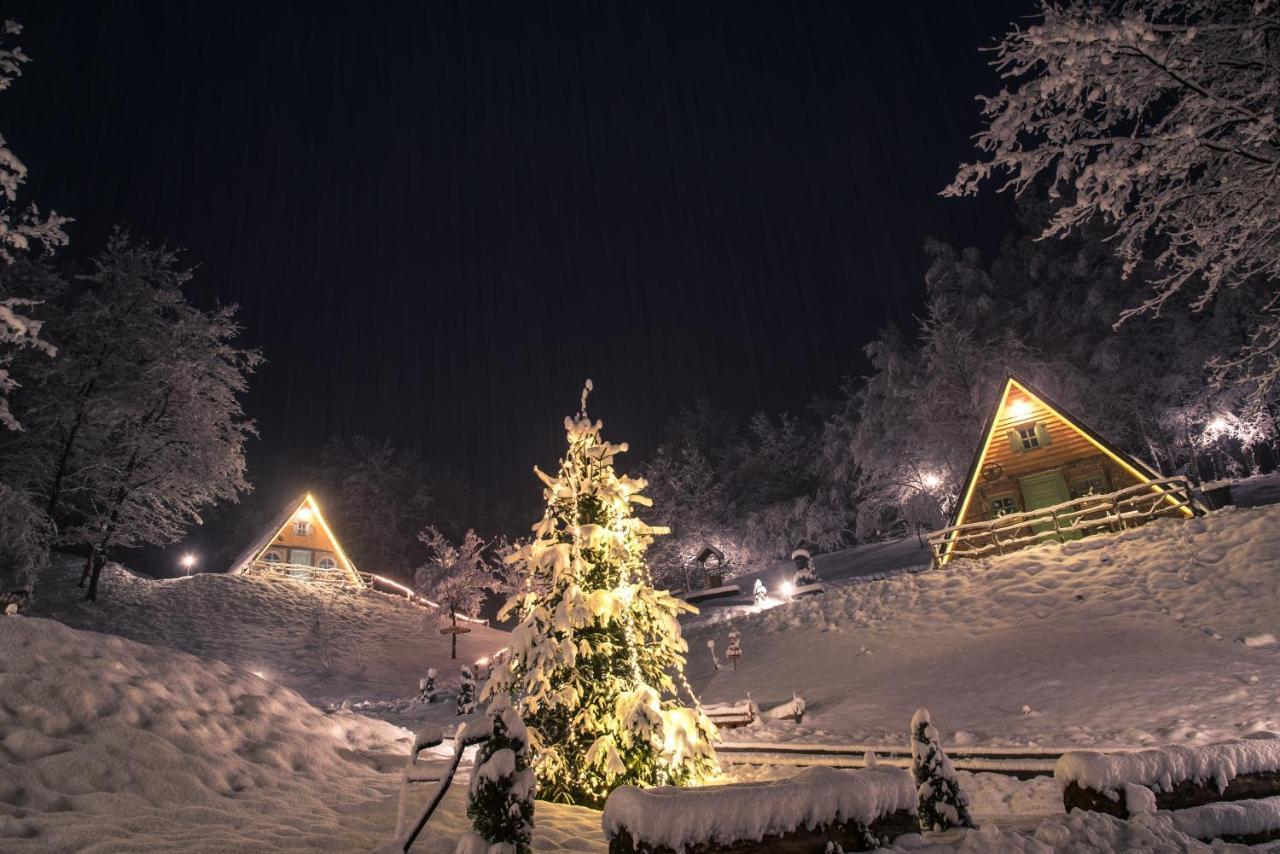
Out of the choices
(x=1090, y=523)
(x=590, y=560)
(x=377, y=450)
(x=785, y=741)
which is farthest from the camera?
(x=377, y=450)

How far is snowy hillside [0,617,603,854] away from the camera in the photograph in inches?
219

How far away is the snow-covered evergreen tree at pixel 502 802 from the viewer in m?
4.90

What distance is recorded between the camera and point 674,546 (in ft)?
155

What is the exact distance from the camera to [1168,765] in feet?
16.2

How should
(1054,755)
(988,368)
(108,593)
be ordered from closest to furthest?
(1054,755) < (108,593) < (988,368)

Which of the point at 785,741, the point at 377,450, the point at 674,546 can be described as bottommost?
the point at 785,741

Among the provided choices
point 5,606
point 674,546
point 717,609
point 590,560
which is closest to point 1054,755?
point 590,560

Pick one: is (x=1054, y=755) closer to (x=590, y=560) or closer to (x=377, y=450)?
(x=590, y=560)

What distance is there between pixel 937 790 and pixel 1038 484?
1821cm

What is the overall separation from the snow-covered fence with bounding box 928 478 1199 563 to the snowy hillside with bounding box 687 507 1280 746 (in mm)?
1670

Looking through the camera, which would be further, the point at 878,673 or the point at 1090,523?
the point at 1090,523

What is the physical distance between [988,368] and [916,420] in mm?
3997

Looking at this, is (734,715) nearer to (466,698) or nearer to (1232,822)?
(466,698)

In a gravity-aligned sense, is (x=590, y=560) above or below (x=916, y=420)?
below
